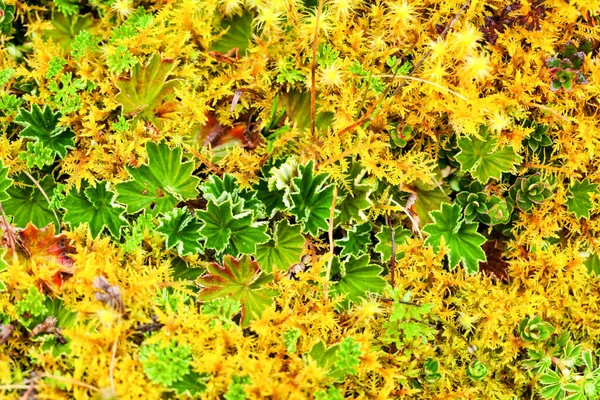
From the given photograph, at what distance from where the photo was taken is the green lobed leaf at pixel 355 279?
6.32 ft

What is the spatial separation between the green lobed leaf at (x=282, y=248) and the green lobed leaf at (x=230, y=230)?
0.21 ft

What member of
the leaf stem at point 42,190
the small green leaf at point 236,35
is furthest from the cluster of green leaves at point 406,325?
the leaf stem at point 42,190

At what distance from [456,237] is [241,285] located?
80 cm

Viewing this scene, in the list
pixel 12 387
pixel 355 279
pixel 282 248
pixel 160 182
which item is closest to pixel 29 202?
pixel 160 182

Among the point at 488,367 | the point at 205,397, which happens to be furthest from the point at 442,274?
the point at 205,397

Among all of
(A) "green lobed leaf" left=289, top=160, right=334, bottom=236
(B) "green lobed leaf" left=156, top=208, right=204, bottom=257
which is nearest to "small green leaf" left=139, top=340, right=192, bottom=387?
(B) "green lobed leaf" left=156, top=208, right=204, bottom=257

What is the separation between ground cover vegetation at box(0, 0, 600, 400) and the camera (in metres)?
1.87

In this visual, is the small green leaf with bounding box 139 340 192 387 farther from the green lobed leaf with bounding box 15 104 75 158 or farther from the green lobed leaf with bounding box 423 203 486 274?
the green lobed leaf with bounding box 423 203 486 274

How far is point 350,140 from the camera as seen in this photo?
1987 millimetres

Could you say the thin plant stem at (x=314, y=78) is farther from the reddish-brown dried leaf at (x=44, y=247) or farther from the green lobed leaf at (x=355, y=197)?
the reddish-brown dried leaf at (x=44, y=247)

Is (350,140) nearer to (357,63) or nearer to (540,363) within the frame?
(357,63)

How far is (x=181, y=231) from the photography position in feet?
6.18

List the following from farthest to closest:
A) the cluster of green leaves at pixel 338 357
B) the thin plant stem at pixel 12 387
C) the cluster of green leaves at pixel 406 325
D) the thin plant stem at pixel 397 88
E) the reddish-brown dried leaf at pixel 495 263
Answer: the reddish-brown dried leaf at pixel 495 263 < the thin plant stem at pixel 397 88 < the cluster of green leaves at pixel 406 325 < the cluster of green leaves at pixel 338 357 < the thin plant stem at pixel 12 387

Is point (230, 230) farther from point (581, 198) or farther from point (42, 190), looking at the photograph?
point (581, 198)
